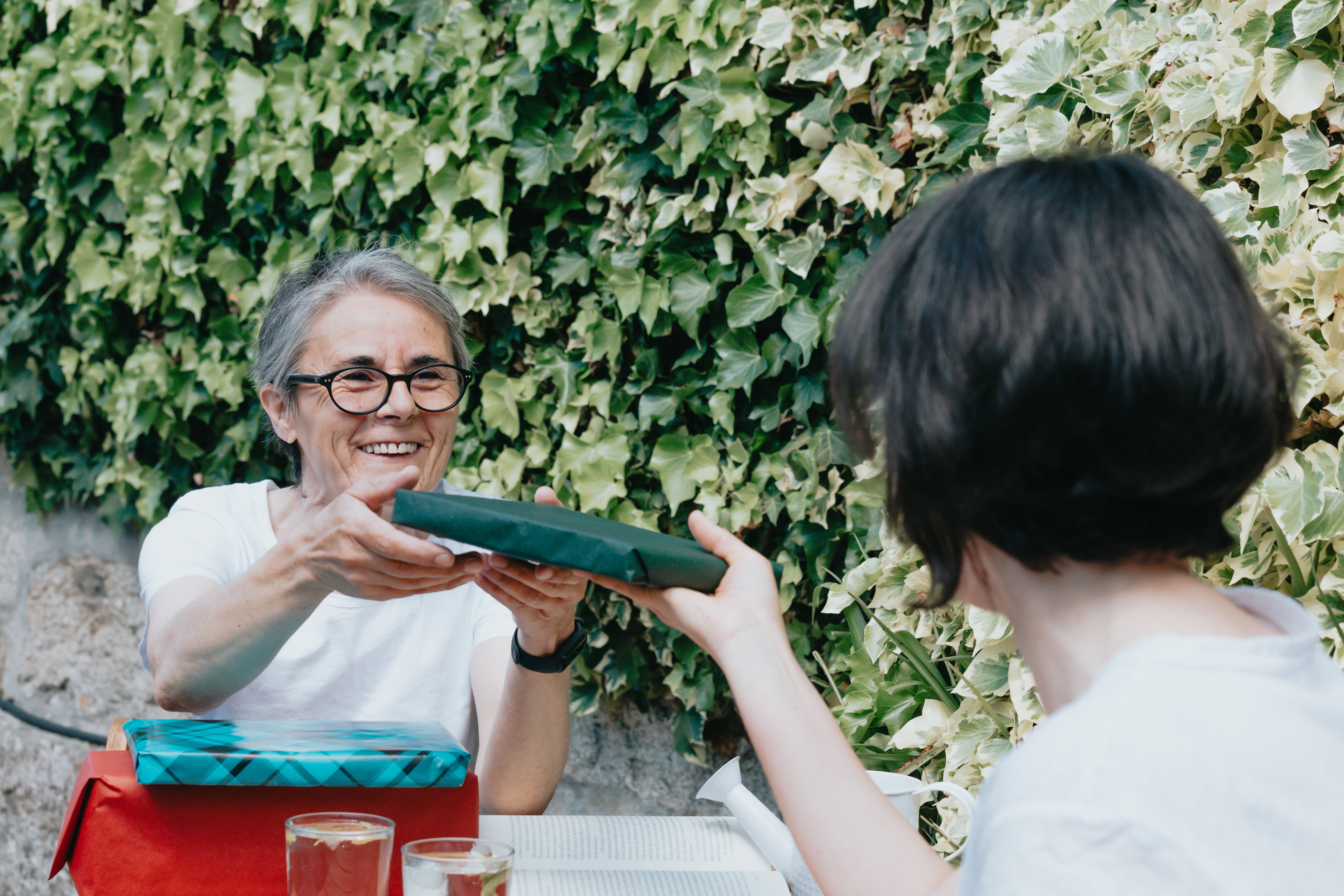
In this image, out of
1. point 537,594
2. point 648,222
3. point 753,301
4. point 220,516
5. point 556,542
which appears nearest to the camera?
point 556,542

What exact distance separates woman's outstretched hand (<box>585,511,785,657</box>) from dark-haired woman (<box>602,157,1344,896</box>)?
0.22 m

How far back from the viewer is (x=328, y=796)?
117cm

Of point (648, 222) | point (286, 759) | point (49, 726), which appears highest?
point (648, 222)

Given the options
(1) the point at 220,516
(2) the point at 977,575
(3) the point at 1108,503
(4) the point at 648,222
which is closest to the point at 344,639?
(1) the point at 220,516

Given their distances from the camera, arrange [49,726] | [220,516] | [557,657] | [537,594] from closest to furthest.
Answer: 1. [537,594]
2. [557,657]
3. [220,516]
4. [49,726]

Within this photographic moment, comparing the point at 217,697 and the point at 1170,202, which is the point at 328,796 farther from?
the point at 1170,202

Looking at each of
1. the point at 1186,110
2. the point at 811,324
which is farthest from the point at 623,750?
the point at 1186,110

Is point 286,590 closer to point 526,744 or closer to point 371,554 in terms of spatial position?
point 371,554

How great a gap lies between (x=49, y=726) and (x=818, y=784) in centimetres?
348

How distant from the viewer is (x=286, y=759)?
1144 millimetres

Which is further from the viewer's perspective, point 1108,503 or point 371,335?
→ point 371,335

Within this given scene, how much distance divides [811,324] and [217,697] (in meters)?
1.28

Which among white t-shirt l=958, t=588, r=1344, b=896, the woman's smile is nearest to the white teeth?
the woman's smile

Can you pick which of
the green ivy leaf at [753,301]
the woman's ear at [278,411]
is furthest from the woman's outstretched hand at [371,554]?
the green ivy leaf at [753,301]
